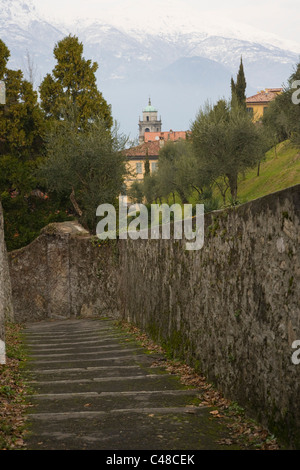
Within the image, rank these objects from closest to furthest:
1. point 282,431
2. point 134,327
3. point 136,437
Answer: point 282,431 → point 136,437 → point 134,327

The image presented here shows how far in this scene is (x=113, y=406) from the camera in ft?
19.2

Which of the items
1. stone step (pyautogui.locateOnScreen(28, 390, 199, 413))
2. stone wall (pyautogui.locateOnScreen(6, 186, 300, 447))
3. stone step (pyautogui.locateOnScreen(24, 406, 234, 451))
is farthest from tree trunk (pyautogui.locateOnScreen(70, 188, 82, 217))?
stone step (pyautogui.locateOnScreen(24, 406, 234, 451))

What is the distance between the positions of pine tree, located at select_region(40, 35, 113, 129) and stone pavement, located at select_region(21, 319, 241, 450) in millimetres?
20679

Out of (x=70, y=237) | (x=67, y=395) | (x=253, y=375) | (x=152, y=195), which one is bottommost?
(x=67, y=395)

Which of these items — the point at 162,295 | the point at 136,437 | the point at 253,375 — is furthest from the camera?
the point at 162,295

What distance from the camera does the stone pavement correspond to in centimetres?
459

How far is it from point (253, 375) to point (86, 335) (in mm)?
8868

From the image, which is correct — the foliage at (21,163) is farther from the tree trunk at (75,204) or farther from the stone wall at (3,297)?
the stone wall at (3,297)

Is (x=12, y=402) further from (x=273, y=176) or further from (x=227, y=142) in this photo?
(x=273, y=176)

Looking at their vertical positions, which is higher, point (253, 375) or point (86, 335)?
point (253, 375)

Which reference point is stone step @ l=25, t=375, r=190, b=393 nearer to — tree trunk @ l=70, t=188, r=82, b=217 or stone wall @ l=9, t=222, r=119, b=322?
stone wall @ l=9, t=222, r=119, b=322

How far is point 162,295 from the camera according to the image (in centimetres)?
987
